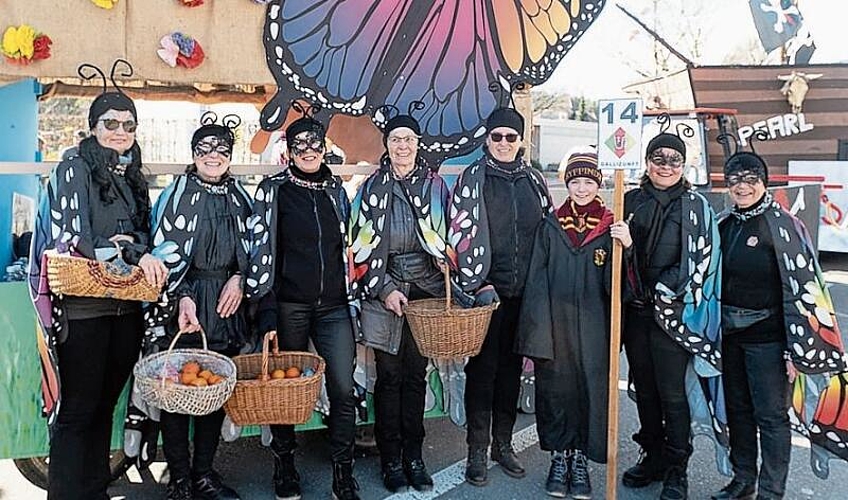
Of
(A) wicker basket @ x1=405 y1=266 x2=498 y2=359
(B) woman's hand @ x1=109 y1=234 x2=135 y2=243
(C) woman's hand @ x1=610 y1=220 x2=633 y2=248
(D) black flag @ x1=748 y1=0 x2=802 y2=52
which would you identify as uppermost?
(D) black flag @ x1=748 y1=0 x2=802 y2=52

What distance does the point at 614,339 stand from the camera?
140 inches

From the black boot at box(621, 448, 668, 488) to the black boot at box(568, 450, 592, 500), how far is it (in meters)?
0.23

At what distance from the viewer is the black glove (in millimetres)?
3750

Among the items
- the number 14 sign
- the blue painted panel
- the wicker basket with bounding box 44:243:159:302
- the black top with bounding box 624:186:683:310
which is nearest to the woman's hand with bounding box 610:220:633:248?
→ the black top with bounding box 624:186:683:310

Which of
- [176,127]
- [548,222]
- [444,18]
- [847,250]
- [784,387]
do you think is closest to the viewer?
[784,387]

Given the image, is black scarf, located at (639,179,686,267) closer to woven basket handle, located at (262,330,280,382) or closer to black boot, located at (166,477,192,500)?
woven basket handle, located at (262,330,280,382)

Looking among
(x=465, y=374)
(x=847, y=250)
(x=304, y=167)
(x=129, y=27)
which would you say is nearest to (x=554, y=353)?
(x=465, y=374)

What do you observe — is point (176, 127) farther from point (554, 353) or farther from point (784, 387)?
point (784, 387)

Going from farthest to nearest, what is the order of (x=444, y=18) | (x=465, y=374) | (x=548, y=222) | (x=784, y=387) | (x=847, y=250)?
(x=847, y=250) < (x=444, y=18) < (x=465, y=374) < (x=548, y=222) < (x=784, y=387)

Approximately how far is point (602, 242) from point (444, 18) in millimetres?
1710

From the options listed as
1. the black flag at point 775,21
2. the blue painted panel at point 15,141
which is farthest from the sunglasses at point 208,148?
the black flag at point 775,21

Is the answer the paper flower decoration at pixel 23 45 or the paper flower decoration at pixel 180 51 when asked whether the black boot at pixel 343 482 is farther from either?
the paper flower decoration at pixel 23 45

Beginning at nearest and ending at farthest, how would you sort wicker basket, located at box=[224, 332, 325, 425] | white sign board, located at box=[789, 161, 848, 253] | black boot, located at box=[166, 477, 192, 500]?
wicker basket, located at box=[224, 332, 325, 425] → black boot, located at box=[166, 477, 192, 500] → white sign board, located at box=[789, 161, 848, 253]

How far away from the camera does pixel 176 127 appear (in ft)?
35.1
